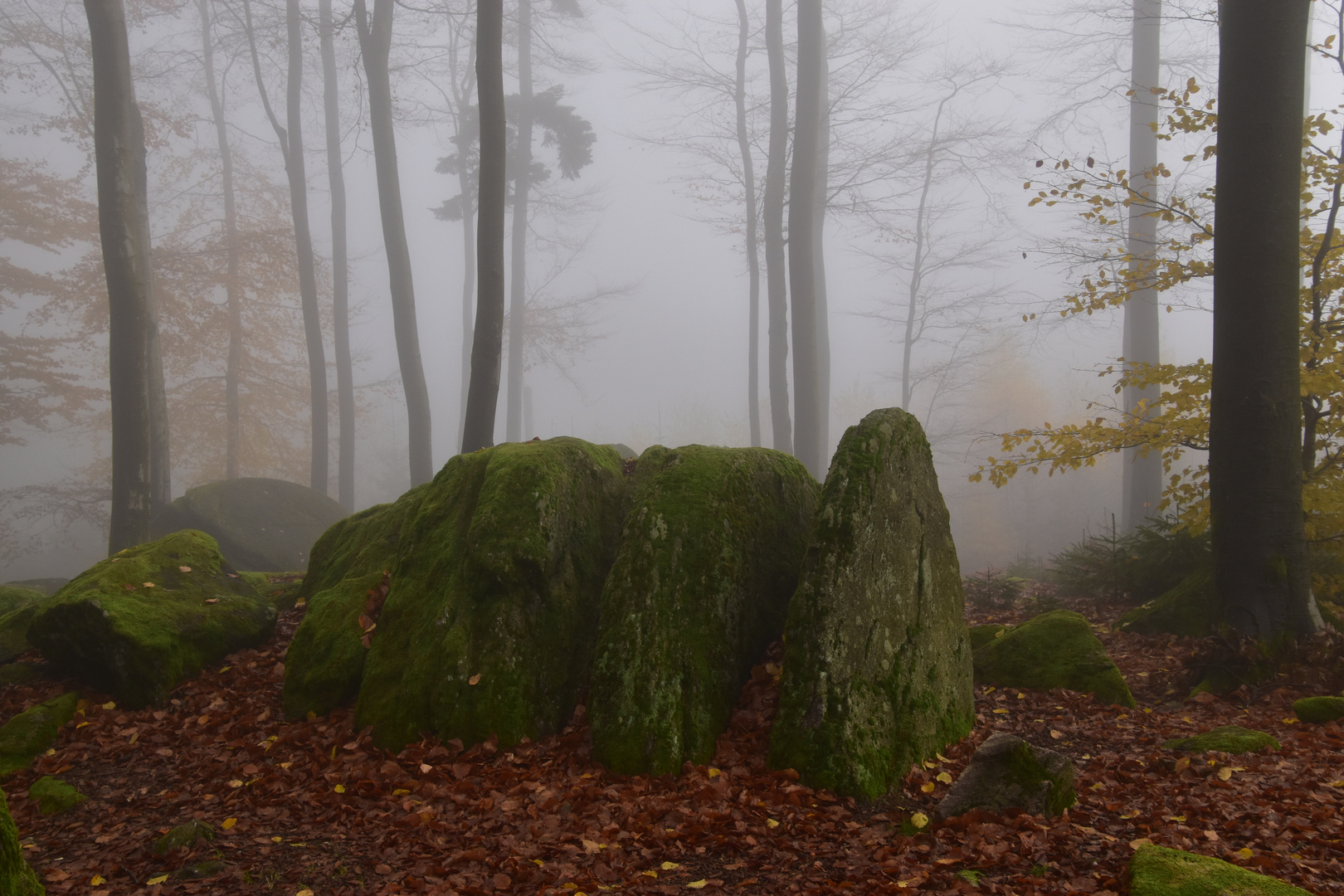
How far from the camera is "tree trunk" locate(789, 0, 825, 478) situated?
47.2 ft

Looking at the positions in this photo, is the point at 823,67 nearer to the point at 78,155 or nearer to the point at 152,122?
the point at 152,122

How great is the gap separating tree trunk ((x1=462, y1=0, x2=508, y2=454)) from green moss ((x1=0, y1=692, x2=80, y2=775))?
4.67m

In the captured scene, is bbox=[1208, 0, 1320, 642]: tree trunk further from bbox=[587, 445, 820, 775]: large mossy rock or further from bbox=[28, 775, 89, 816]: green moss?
bbox=[28, 775, 89, 816]: green moss

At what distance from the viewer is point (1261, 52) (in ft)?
19.5

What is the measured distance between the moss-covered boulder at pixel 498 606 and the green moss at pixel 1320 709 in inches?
189

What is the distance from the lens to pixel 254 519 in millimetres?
13570

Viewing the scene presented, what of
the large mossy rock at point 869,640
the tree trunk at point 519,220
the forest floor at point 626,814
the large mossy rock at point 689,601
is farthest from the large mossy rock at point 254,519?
the large mossy rock at point 869,640

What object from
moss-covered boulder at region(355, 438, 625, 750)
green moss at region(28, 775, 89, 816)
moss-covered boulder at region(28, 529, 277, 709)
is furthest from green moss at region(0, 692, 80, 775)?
moss-covered boulder at region(355, 438, 625, 750)

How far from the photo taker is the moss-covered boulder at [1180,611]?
691 cm

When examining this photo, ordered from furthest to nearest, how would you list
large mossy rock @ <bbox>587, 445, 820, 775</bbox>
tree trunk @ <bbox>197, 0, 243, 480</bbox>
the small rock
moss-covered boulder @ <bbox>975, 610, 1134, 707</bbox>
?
1. tree trunk @ <bbox>197, 0, 243, 480</bbox>
2. moss-covered boulder @ <bbox>975, 610, 1134, 707</bbox>
3. large mossy rock @ <bbox>587, 445, 820, 775</bbox>
4. the small rock

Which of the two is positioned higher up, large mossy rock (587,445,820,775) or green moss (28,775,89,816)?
large mossy rock (587,445,820,775)

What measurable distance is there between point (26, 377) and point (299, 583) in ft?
63.0

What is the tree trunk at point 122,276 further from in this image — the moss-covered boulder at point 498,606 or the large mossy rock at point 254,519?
the moss-covered boulder at point 498,606

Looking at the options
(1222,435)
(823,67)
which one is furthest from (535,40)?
(1222,435)
